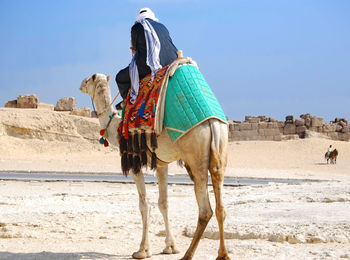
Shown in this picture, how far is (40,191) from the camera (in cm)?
1380

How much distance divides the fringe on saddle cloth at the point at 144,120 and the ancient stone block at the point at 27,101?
119ft

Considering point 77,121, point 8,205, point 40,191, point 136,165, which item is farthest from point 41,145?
point 136,165

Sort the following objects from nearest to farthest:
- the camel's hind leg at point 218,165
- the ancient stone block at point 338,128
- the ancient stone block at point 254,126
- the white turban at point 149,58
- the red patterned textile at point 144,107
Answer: the camel's hind leg at point 218,165, the red patterned textile at point 144,107, the white turban at point 149,58, the ancient stone block at point 254,126, the ancient stone block at point 338,128

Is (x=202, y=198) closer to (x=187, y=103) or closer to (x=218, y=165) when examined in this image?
(x=218, y=165)

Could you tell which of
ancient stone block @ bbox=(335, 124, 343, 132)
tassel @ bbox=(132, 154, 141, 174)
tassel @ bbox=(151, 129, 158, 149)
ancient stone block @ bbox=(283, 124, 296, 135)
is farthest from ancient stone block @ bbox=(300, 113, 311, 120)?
tassel @ bbox=(151, 129, 158, 149)

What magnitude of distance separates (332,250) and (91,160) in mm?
26400

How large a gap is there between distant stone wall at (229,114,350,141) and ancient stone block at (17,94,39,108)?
18326 millimetres

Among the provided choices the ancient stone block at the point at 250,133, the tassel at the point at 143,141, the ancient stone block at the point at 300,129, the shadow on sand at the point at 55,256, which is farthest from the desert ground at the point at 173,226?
the ancient stone block at the point at 300,129

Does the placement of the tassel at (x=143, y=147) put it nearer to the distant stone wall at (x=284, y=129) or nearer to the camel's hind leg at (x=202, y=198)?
the camel's hind leg at (x=202, y=198)

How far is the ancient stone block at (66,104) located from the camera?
40438 mm

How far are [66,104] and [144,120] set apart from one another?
1431 inches

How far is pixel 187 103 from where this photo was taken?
5.05m

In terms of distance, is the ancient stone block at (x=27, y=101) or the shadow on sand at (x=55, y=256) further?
the ancient stone block at (x=27, y=101)

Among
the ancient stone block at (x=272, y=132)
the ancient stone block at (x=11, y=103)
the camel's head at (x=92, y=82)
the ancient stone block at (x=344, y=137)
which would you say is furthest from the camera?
the ancient stone block at (x=344, y=137)
